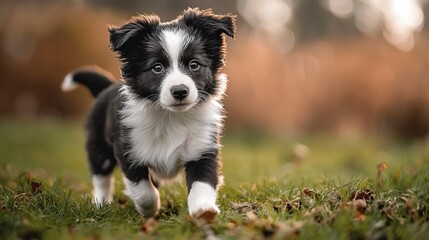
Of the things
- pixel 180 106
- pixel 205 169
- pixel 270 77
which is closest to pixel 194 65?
pixel 180 106

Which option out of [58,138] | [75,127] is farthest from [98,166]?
[75,127]

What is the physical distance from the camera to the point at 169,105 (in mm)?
4316

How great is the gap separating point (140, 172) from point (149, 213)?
349 mm

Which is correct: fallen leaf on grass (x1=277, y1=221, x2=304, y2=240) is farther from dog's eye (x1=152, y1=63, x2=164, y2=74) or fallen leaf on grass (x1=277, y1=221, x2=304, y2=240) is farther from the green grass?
dog's eye (x1=152, y1=63, x2=164, y2=74)

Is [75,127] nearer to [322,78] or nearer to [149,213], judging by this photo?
[322,78]

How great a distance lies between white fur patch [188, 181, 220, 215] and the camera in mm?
4160

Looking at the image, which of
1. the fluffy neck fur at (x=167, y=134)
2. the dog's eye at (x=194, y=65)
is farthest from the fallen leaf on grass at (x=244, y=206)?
the dog's eye at (x=194, y=65)

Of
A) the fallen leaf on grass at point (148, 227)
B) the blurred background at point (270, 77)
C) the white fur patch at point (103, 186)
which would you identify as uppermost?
the fallen leaf on grass at point (148, 227)

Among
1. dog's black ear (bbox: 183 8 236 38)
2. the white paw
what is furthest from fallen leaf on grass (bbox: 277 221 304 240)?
dog's black ear (bbox: 183 8 236 38)

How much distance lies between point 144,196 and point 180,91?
1.00 metres

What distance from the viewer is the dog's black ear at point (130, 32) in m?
4.56

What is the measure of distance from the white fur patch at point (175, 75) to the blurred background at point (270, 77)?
994cm

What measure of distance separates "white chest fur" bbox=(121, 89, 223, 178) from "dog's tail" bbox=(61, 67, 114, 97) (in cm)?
170

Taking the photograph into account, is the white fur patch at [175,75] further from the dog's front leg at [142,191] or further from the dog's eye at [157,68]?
the dog's front leg at [142,191]
